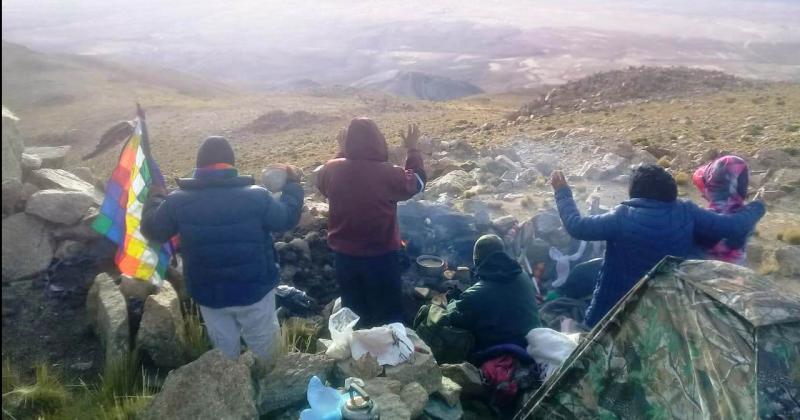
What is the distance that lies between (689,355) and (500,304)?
1.40m

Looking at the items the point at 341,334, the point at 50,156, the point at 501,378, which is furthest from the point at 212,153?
the point at 50,156

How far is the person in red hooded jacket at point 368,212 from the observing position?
14.7 ft

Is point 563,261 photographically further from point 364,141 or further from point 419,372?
point 419,372

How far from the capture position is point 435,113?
24094mm

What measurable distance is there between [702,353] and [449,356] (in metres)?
1.83

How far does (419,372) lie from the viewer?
3.77 meters

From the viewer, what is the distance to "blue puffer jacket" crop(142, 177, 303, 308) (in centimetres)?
Result: 375

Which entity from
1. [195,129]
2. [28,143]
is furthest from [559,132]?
→ [28,143]

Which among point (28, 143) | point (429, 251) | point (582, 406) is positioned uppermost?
point (582, 406)

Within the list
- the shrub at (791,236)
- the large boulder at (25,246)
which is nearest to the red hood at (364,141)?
the large boulder at (25,246)

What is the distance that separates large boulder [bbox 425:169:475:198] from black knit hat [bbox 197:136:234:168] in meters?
5.51

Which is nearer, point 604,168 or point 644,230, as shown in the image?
point 644,230

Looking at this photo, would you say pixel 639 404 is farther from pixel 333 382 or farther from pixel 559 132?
pixel 559 132

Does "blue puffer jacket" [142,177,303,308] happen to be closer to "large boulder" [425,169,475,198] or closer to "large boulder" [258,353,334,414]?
"large boulder" [258,353,334,414]
